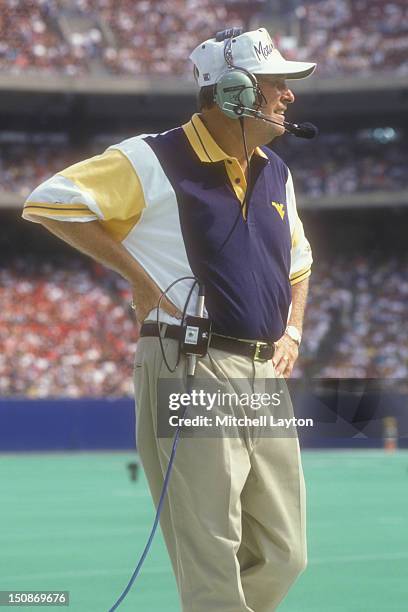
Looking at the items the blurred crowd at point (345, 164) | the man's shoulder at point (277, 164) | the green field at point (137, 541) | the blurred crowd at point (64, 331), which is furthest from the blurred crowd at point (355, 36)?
the man's shoulder at point (277, 164)

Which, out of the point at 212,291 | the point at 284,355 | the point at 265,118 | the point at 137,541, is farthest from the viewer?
the point at 137,541

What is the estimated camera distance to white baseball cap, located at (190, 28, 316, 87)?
14.6ft

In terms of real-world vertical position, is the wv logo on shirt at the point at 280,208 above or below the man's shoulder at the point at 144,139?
below

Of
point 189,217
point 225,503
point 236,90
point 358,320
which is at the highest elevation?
point 236,90

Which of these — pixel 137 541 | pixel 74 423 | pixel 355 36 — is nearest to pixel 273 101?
pixel 137 541

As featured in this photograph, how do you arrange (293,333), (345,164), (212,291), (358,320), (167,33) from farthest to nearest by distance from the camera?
(345,164)
(167,33)
(358,320)
(293,333)
(212,291)

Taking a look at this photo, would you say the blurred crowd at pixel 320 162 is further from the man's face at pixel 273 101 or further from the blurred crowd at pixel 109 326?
the man's face at pixel 273 101

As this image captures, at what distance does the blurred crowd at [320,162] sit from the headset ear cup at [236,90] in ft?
105

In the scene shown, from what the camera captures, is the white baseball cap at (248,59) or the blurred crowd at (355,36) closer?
the white baseball cap at (248,59)

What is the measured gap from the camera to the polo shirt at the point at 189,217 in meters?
4.25

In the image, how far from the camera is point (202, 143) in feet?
14.6

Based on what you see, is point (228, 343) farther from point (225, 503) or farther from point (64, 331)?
point (64, 331)

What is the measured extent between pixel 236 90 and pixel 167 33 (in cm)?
3415

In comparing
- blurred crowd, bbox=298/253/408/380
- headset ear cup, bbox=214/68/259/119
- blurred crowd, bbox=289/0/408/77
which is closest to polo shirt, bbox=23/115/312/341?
headset ear cup, bbox=214/68/259/119
